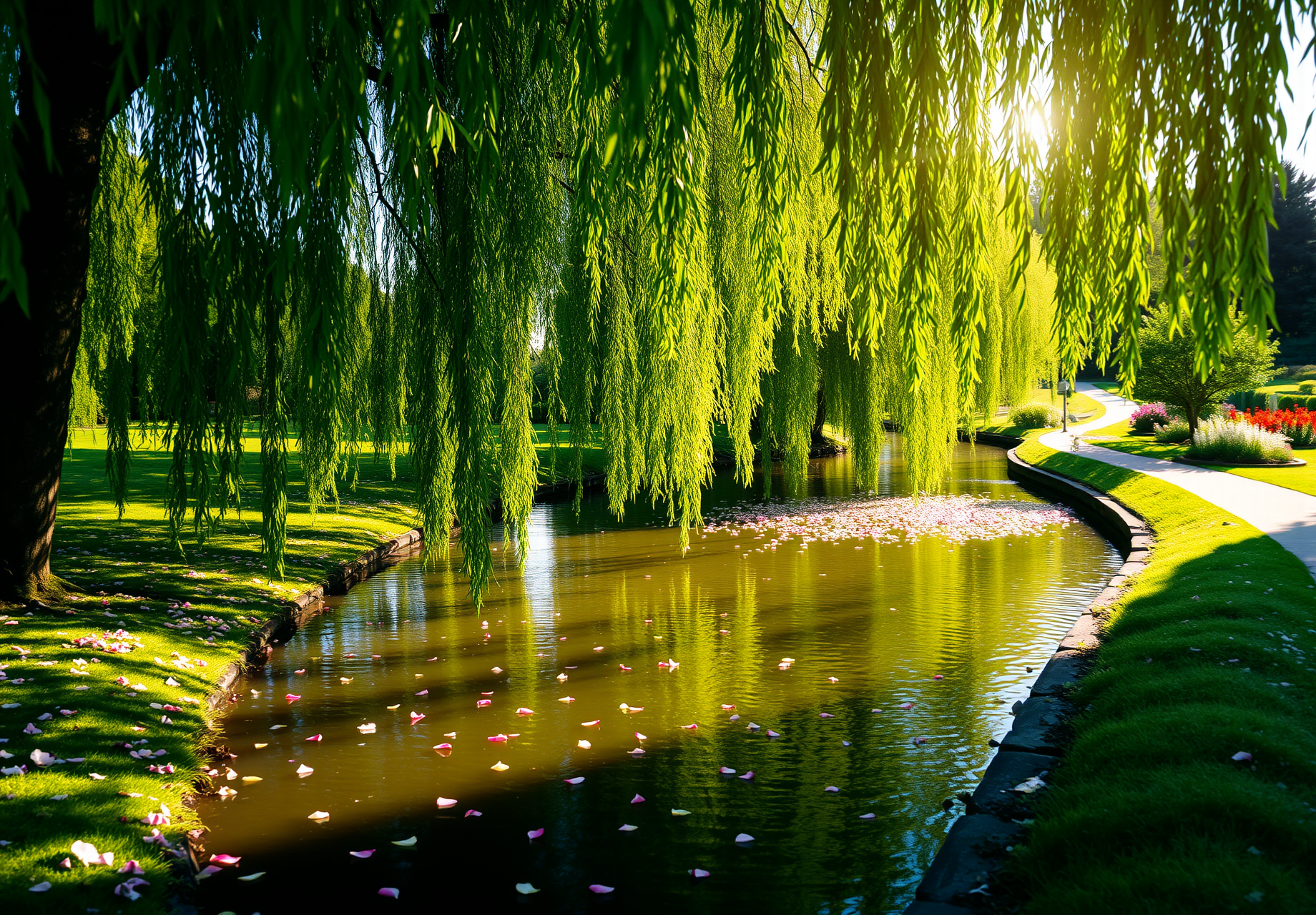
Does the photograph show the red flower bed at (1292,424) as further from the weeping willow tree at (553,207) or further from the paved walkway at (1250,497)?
the weeping willow tree at (553,207)

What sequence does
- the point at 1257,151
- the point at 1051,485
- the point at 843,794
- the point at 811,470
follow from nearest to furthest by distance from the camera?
the point at 1257,151, the point at 843,794, the point at 1051,485, the point at 811,470

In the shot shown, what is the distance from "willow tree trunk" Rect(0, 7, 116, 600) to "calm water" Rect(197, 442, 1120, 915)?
6.71 ft

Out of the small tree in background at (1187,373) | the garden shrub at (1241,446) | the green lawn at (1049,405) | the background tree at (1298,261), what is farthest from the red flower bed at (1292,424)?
the background tree at (1298,261)

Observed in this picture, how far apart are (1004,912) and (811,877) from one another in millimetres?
1037

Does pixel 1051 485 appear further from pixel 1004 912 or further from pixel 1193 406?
pixel 1004 912

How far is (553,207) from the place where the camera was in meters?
4.41

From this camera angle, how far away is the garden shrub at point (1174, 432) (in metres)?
22.3

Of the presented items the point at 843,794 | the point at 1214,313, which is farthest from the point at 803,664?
the point at 1214,313

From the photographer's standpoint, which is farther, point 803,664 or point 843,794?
point 803,664

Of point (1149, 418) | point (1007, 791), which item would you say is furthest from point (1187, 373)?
point (1007, 791)

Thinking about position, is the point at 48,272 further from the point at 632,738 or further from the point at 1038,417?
the point at 1038,417

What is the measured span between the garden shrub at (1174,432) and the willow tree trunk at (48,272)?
80.2 ft

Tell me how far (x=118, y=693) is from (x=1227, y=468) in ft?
62.5

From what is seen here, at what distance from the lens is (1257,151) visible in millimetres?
1931
